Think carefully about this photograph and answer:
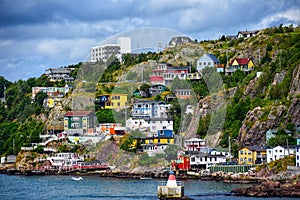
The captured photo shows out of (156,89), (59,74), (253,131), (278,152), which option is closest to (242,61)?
(156,89)

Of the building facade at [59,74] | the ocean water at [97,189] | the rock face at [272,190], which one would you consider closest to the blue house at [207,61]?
the building facade at [59,74]

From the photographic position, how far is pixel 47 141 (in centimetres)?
5438

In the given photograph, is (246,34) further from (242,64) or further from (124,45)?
(124,45)

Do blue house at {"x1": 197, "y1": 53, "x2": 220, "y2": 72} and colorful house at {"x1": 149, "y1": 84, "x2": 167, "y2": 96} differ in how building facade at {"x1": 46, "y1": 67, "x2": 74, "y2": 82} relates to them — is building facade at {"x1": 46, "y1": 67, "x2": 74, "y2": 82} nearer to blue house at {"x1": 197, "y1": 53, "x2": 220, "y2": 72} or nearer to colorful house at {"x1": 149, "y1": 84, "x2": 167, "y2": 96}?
colorful house at {"x1": 149, "y1": 84, "x2": 167, "y2": 96}

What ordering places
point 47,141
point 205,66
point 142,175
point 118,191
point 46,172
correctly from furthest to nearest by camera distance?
point 205,66 → point 47,141 → point 46,172 → point 142,175 → point 118,191

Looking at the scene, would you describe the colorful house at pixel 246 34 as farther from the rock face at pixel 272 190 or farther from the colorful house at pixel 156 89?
the rock face at pixel 272 190

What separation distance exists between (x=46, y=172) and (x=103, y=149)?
3.56 metres

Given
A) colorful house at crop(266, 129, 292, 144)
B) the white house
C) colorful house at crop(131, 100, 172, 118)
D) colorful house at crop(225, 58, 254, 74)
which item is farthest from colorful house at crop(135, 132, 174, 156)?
colorful house at crop(225, 58, 254, 74)

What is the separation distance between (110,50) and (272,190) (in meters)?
37.1

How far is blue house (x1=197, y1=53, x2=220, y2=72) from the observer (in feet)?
192

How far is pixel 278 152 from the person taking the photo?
137ft

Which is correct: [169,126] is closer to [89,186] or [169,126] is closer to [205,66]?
[205,66]

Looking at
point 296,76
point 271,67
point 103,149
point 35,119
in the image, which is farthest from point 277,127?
point 35,119

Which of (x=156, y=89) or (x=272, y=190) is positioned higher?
(x=156, y=89)
